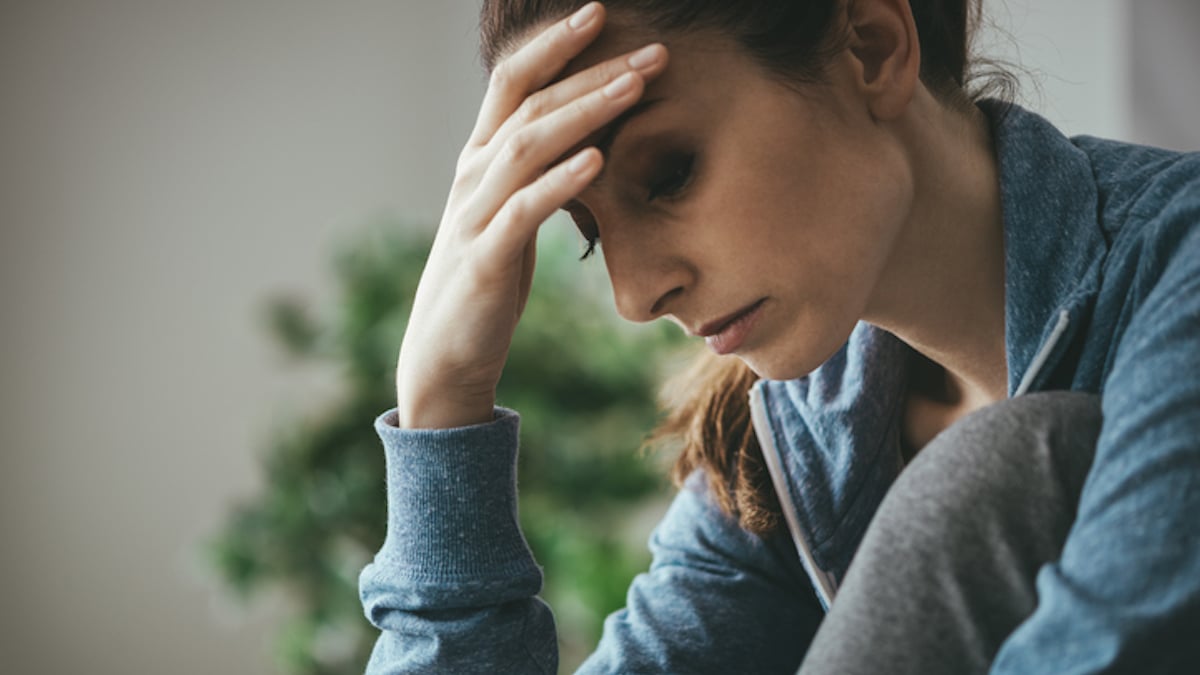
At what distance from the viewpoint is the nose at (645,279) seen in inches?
33.2

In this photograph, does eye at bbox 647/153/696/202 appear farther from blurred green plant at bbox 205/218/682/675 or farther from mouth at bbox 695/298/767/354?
blurred green plant at bbox 205/218/682/675

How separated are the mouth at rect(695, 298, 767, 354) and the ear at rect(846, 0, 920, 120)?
169mm

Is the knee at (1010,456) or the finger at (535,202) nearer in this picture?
the knee at (1010,456)

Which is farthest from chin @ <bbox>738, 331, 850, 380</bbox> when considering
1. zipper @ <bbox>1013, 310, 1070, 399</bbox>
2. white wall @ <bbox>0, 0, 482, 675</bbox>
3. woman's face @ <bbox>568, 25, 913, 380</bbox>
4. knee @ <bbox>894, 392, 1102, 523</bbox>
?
white wall @ <bbox>0, 0, 482, 675</bbox>

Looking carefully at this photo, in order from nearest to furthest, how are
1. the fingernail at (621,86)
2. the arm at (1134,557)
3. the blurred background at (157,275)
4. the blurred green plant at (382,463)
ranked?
the arm at (1134,557)
the fingernail at (621,86)
the blurred green plant at (382,463)
the blurred background at (157,275)

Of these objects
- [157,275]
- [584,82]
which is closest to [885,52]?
[584,82]

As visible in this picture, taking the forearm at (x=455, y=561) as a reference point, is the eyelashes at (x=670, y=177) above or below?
above

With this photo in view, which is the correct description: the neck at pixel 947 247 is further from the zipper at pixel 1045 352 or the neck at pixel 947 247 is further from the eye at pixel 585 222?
the eye at pixel 585 222

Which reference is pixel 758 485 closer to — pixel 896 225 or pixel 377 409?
pixel 896 225

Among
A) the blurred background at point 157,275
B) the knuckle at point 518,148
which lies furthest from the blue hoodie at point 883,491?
the blurred background at point 157,275

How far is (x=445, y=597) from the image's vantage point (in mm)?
926

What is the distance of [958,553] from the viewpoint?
1.86 feet

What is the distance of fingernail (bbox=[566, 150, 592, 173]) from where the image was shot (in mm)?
807

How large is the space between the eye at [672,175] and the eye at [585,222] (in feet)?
0.22
